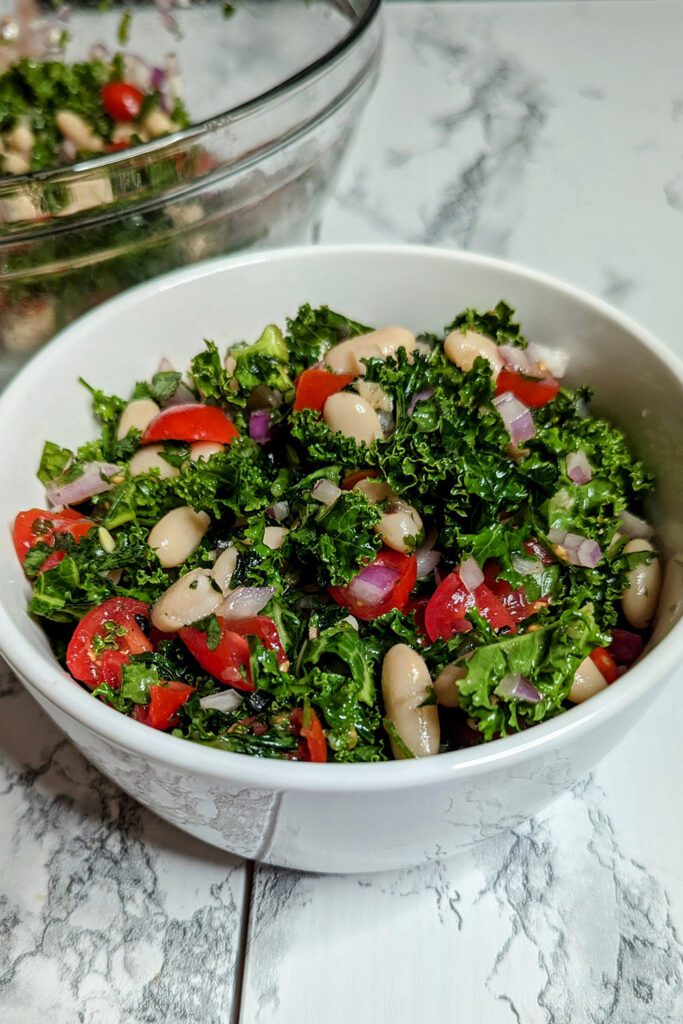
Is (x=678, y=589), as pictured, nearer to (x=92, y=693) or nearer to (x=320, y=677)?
(x=320, y=677)

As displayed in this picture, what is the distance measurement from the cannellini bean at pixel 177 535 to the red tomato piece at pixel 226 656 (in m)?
0.12

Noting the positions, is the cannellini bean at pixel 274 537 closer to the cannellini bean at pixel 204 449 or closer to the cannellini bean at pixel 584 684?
the cannellini bean at pixel 204 449

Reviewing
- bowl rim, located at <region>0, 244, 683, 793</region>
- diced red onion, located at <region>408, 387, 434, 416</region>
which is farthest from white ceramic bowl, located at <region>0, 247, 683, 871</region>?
diced red onion, located at <region>408, 387, 434, 416</region>

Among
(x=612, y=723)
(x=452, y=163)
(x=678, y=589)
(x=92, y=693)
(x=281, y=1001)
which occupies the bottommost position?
(x=281, y=1001)

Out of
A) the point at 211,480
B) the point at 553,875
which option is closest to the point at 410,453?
the point at 211,480

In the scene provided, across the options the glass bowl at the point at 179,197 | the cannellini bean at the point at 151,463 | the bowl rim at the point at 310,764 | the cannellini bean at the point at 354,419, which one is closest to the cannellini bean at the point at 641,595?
the bowl rim at the point at 310,764

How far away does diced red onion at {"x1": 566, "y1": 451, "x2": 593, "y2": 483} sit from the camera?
1113mm

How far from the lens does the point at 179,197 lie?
1.28 metres

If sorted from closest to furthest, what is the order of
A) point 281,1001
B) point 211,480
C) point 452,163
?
point 281,1001 < point 211,480 < point 452,163

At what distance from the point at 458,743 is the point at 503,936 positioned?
0.25 m

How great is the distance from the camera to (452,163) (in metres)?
2.22

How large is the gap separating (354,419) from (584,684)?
0.41 meters

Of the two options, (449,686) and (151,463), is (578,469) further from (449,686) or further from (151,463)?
(151,463)

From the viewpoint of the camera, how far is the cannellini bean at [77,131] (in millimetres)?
1626
